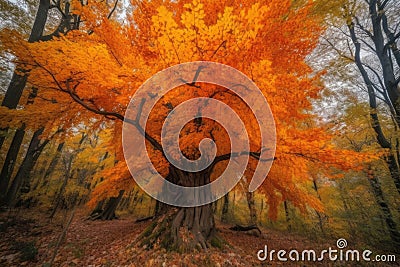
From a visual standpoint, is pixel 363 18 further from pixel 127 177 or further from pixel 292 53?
pixel 127 177

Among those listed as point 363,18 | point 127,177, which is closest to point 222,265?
point 127,177

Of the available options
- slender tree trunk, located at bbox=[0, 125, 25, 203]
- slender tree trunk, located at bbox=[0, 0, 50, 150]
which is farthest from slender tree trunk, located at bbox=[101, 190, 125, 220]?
slender tree trunk, located at bbox=[0, 0, 50, 150]

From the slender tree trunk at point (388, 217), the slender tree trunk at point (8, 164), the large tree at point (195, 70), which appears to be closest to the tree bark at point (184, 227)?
the large tree at point (195, 70)

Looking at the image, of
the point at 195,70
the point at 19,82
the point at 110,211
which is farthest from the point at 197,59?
the point at 110,211

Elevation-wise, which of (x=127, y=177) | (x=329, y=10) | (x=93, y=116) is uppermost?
(x=329, y=10)

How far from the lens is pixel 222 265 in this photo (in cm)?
442

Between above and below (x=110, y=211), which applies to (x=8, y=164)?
above

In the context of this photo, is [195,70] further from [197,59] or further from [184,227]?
[184,227]

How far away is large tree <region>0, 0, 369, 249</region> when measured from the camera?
3549 millimetres

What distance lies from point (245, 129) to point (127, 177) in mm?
5914

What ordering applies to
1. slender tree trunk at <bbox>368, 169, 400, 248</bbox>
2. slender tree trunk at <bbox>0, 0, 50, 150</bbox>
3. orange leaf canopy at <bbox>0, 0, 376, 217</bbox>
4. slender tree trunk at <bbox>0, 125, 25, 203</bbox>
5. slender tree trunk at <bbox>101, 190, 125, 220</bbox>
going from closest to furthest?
1. orange leaf canopy at <bbox>0, 0, 376, 217</bbox>
2. slender tree trunk at <bbox>0, 0, 50, 150</bbox>
3. slender tree trunk at <bbox>368, 169, 400, 248</bbox>
4. slender tree trunk at <bbox>0, 125, 25, 203</bbox>
5. slender tree trunk at <bbox>101, 190, 125, 220</bbox>

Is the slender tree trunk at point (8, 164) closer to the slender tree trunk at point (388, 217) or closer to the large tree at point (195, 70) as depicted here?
the large tree at point (195, 70)

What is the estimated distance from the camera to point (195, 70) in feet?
13.0

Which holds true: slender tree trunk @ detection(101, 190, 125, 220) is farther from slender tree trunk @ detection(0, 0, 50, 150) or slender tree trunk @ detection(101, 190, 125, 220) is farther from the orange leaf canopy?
the orange leaf canopy
